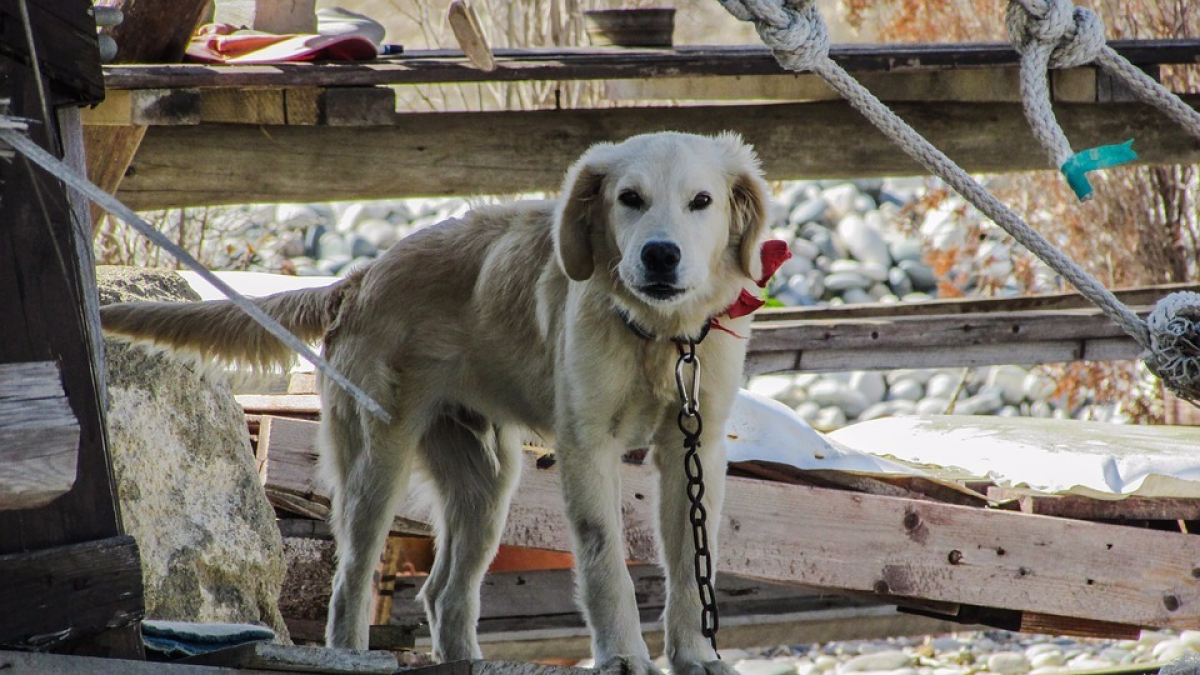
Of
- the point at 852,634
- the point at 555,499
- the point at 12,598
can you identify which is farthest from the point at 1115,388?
the point at 12,598

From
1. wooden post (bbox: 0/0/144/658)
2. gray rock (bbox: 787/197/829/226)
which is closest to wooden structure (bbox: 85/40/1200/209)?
wooden post (bbox: 0/0/144/658)

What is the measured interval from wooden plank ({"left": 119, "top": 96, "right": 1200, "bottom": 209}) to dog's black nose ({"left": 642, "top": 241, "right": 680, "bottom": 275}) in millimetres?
3351

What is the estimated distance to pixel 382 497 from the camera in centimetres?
464

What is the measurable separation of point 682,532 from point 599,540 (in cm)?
28

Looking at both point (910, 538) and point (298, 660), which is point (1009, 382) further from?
point (298, 660)

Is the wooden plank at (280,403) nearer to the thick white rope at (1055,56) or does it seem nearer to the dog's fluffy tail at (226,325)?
the dog's fluffy tail at (226,325)

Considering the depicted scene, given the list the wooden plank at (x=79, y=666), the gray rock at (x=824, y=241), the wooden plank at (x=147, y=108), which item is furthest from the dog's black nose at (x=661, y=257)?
the gray rock at (x=824, y=241)

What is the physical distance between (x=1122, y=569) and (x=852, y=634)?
1.97 m

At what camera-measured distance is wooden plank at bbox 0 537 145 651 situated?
269 centimetres

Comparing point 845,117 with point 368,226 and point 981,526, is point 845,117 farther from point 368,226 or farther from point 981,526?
point 368,226

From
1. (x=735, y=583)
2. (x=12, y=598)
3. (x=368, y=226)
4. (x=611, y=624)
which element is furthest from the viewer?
(x=368, y=226)

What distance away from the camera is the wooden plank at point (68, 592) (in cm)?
269

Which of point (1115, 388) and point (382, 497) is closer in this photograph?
point (382, 497)

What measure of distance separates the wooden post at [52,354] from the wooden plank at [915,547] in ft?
9.48
